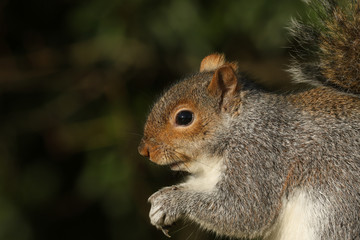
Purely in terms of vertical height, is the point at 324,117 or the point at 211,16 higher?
the point at 211,16

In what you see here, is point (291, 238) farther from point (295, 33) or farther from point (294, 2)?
point (294, 2)

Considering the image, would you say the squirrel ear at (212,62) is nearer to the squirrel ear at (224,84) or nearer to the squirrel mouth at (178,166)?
the squirrel ear at (224,84)

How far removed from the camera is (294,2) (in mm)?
2514

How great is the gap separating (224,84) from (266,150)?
10.2 inches

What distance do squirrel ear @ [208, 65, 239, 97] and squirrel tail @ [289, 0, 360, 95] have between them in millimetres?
285

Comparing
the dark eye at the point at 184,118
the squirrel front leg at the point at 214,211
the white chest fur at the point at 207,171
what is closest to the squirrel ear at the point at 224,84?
the dark eye at the point at 184,118

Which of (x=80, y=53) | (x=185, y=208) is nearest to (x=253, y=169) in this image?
(x=185, y=208)

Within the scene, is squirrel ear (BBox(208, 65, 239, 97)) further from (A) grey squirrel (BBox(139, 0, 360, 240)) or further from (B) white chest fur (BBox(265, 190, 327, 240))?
(B) white chest fur (BBox(265, 190, 327, 240))

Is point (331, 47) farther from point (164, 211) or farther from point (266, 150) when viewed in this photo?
point (164, 211)

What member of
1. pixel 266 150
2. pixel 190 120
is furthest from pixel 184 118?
pixel 266 150

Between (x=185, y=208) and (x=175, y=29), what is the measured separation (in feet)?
4.54

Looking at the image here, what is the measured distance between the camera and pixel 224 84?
64.4 inches

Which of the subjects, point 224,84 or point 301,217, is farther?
point 224,84

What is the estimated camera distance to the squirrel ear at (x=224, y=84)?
1600 millimetres
